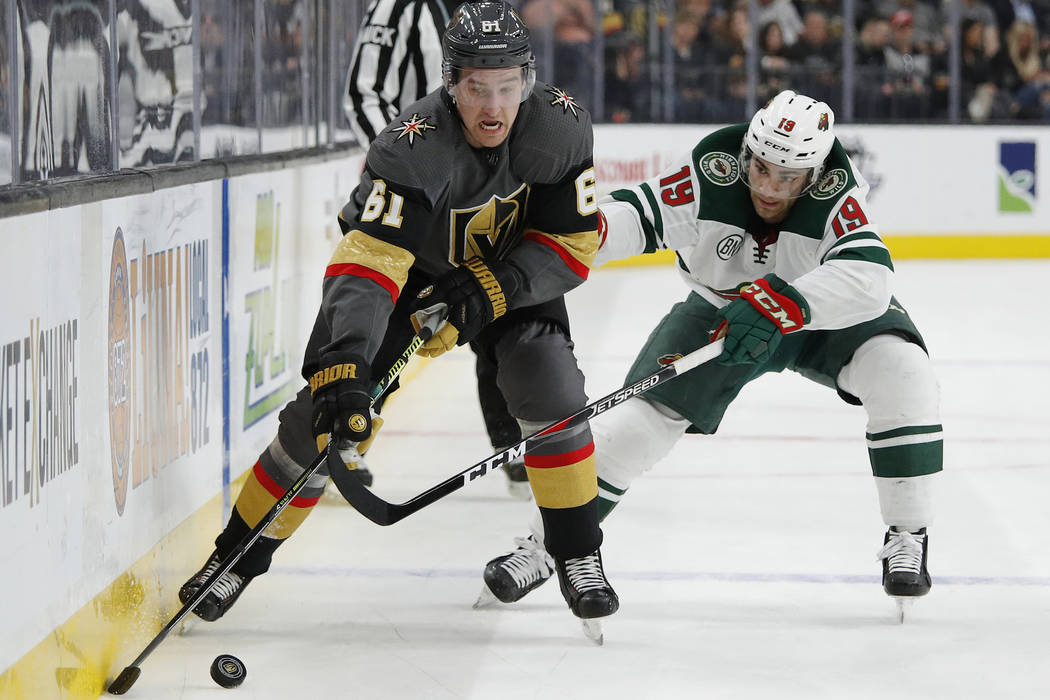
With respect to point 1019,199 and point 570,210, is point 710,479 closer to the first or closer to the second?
point 570,210

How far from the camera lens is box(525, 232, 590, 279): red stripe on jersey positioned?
255 centimetres

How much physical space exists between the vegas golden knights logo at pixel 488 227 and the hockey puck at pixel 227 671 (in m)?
0.79

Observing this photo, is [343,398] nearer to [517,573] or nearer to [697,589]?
[517,573]

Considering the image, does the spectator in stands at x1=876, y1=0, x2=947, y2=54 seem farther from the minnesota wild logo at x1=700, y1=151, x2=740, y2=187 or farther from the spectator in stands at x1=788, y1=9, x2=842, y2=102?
the minnesota wild logo at x1=700, y1=151, x2=740, y2=187

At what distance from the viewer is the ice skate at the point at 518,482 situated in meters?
3.66

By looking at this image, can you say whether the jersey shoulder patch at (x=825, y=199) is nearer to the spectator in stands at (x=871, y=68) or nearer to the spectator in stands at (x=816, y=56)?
the spectator in stands at (x=871, y=68)

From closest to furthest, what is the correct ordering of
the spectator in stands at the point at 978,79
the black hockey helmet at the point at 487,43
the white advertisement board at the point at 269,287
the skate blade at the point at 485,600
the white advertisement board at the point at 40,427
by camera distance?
1. the white advertisement board at the point at 40,427
2. the black hockey helmet at the point at 487,43
3. the skate blade at the point at 485,600
4. the white advertisement board at the point at 269,287
5. the spectator in stands at the point at 978,79

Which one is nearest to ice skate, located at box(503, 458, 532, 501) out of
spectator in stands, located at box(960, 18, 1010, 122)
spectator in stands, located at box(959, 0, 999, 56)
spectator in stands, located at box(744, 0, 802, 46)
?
spectator in stands, located at box(744, 0, 802, 46)

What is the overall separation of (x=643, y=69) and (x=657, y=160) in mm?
777

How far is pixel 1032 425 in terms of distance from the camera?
4602 mm

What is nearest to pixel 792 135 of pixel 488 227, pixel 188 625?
pixel 488 227

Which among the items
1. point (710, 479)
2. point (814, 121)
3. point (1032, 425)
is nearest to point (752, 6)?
point (1032, 425)

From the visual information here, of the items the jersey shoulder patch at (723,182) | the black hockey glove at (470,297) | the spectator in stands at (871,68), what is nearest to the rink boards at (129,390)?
the black hockey glove at (470,297)

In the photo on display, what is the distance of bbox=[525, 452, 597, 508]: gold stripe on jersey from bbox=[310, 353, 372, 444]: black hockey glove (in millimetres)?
386
